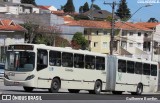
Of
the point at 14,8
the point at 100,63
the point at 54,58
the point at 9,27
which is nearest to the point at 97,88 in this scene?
the point at 100,63

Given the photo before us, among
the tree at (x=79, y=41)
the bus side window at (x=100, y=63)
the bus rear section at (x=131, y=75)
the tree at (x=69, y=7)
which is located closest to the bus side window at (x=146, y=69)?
the bus rear section at (x=131, y=75)

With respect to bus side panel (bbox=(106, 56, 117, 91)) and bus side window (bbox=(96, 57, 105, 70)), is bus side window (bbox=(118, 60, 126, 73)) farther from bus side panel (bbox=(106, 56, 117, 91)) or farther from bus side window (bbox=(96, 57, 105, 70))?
bus side window (bbox=(96, 57, 105, 70))

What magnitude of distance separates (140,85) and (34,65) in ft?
42.3

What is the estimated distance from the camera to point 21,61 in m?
26.0

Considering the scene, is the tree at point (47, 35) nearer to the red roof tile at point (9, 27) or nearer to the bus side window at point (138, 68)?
the red roof tile at point (9, 27)

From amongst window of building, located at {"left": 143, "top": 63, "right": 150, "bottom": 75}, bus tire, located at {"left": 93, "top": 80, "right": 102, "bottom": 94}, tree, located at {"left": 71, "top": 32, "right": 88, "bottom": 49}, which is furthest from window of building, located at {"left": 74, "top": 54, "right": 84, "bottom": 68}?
tree, located at {"left": 71, "top": 32, "right": 88, "bottom": 49}

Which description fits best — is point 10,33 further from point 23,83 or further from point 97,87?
point 23,83

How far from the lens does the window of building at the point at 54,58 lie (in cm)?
2661

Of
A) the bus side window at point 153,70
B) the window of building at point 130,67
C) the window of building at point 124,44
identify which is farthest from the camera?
the window of building at point 124,44

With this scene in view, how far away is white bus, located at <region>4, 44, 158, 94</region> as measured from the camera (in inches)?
1021

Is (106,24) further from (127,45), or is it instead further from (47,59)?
(47,59)

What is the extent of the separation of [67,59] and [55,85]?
5.93 ft

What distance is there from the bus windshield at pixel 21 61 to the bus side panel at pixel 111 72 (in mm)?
7418

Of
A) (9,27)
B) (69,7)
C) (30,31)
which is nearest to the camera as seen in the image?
(9,27)
